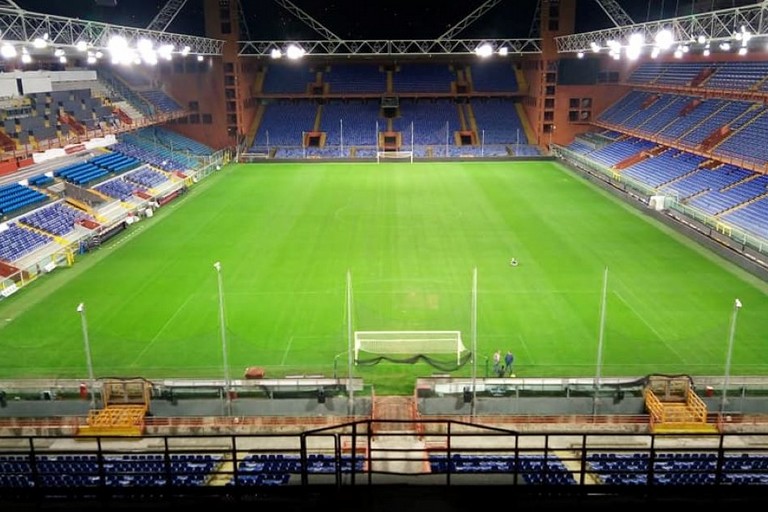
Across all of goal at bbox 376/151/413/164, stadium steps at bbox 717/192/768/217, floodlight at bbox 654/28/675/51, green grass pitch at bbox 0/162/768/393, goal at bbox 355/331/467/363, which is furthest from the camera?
goal at bbox 376/151/413/164

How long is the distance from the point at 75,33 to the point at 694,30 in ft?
117

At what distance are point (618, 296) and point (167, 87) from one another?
158 ft

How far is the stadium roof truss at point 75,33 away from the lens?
27611 mm

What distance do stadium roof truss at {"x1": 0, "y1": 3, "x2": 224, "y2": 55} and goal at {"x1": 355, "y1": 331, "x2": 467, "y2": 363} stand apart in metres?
17.8

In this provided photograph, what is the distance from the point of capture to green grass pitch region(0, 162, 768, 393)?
1983 cm

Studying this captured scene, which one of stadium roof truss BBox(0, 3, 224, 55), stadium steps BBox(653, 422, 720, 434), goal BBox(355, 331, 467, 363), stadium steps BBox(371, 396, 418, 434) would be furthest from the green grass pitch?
stadium roof truss BBox(0, 3, 224, 55)

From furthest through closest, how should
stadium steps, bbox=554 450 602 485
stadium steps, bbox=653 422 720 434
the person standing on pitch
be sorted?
the person standing on pitch, stadium steps, bbox=653 422 720 434, stadium steps, bbox=554 450 602 485

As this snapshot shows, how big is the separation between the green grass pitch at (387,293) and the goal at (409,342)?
59cm

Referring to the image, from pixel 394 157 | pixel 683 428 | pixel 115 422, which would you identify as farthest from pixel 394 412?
pixel 394 157

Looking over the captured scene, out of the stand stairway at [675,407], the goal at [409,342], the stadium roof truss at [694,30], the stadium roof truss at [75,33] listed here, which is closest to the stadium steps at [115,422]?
the goal at [409,342]

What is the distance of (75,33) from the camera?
3825 centimetres

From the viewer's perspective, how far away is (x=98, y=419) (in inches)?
643

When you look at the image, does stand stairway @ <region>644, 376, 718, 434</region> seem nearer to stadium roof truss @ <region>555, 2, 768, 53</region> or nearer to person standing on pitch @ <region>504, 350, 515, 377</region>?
→ person standing on pitch @ <region>504, 350, 515, 377</region>

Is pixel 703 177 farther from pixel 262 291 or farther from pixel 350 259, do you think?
pixel 262 291
